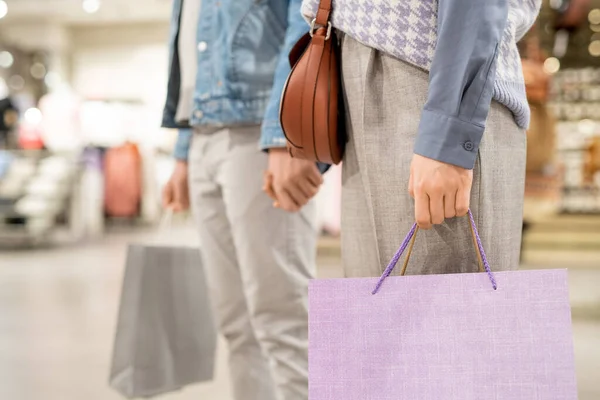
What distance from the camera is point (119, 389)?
153cm

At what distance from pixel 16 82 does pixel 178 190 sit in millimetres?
10373

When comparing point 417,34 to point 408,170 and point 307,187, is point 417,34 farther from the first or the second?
point 307,187

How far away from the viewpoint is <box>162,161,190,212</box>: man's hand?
1585 millimetres

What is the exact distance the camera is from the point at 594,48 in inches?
349

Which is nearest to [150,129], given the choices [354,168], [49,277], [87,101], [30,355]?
[87,101]

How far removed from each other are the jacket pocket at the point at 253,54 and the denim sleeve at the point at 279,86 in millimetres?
85

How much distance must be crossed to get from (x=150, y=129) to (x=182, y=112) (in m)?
8.85

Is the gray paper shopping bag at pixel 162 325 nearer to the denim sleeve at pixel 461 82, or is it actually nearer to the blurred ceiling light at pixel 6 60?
the denim sleeve at pixel 461 82

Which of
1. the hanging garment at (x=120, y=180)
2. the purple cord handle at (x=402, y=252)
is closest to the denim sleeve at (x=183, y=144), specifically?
the purple cord handle at (x=402, y=252)

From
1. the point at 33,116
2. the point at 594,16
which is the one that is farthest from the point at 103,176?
the point at 594,16

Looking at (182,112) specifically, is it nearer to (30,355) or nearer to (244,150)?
(244,150)

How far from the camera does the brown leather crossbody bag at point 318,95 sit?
896mm

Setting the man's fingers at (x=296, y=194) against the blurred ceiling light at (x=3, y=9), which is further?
the blurred ceiling light at (x=3, y=9)

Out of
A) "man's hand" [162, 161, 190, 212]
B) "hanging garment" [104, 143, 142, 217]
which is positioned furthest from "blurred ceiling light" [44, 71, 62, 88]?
"man's hand" [162, 161, 190, 212]
